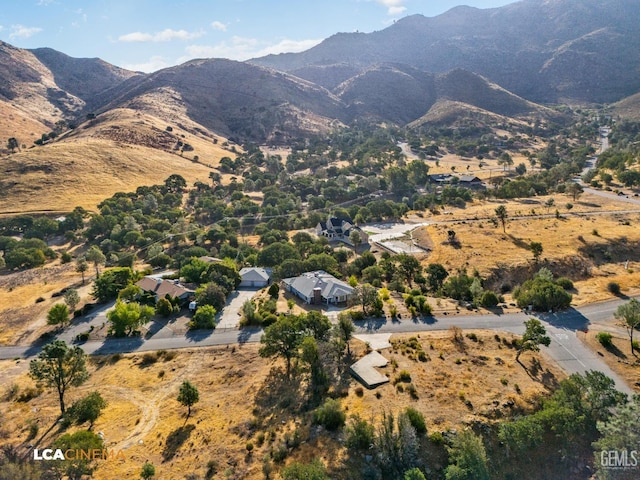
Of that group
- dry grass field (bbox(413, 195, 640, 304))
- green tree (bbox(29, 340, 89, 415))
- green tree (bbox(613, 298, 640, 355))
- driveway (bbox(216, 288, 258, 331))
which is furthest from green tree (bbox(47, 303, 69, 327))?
green tree (bbox(613, 298, 640, 355))

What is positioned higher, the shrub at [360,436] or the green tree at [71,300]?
the shrub at [360,436]

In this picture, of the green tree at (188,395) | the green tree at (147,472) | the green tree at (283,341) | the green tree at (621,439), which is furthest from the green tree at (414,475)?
the green tree at (188,395)

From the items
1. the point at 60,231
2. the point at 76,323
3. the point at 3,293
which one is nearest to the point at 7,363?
the point at 76,323

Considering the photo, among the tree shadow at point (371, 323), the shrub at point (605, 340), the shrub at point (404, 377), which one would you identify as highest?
the shrub at point (605, 340)

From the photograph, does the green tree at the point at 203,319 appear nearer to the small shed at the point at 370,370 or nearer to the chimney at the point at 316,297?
the chimney at the point at 316,297

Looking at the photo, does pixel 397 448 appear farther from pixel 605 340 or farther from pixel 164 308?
pixel 164 308

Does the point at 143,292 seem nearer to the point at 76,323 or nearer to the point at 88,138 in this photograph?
the point at 76,323

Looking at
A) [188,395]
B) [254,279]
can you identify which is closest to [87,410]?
[188,395]
